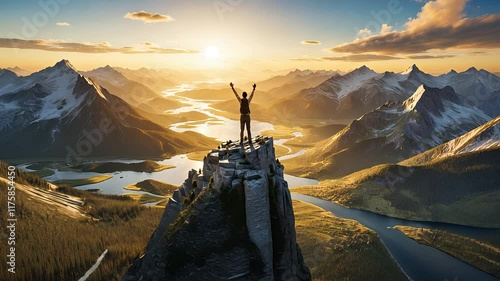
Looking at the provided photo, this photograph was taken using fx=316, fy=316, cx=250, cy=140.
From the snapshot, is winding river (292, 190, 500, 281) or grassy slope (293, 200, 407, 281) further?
winding river (292, 190, 500, 281)

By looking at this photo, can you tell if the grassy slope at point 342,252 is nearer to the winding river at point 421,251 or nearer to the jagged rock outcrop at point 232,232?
the winding river at point 421,251

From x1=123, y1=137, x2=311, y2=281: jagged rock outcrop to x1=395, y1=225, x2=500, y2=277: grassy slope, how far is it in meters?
122

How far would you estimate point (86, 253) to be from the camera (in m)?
67.2

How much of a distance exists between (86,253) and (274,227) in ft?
155

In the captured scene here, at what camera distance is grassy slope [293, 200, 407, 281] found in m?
108

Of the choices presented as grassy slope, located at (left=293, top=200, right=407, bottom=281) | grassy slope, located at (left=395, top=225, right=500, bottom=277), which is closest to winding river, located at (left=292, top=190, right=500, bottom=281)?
grassy slope, located at (left=395, top=225, right=500, bottom=277)

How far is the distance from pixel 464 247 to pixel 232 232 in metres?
141

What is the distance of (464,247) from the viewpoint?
137m

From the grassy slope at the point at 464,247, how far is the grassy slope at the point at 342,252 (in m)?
30.2

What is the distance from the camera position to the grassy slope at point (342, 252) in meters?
108

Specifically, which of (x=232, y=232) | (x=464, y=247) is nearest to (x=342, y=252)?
(x=464, y=247)

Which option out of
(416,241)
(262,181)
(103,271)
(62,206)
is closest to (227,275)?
(262,181)

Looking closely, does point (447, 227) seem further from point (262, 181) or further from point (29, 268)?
point (29, 268)

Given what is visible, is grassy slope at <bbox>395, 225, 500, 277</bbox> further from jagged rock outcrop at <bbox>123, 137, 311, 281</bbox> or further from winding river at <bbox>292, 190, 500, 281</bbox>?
jagged rock outcrop at <bbox>123, 137, 311, 281</bbox>
